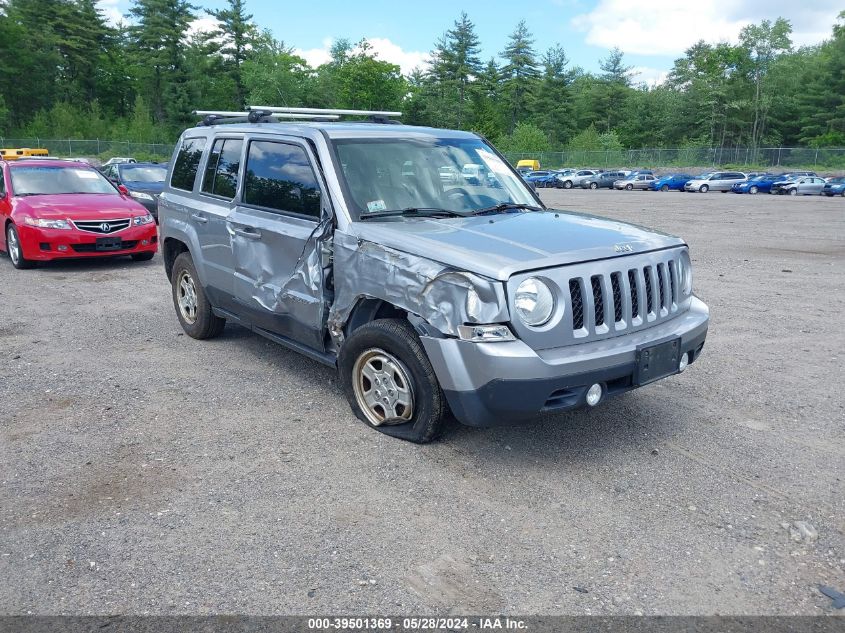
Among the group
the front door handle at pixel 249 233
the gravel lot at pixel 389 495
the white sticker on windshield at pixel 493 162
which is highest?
the white sticker on windshield at pixel 493 162

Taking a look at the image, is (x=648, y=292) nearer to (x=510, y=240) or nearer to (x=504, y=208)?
(x=510, y=240)

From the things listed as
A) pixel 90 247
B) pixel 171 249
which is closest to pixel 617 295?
pixel 171 249

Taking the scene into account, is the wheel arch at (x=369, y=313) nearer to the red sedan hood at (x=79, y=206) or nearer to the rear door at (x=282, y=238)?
the rear door at (x=282, y=238)

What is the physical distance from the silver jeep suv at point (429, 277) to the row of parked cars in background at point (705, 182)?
120 feet

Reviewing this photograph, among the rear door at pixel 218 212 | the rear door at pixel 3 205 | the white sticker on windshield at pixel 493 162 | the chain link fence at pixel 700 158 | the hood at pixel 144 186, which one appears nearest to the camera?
the white sticker on windshield at pixel 493 162

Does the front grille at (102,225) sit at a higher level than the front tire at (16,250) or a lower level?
higher

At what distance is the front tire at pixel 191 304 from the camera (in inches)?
268

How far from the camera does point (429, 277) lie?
13.6 feet

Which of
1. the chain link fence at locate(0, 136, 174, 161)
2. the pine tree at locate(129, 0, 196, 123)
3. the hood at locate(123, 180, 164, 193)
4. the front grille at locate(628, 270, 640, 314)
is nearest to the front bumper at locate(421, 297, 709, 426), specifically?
the front grille at locate(628, 270, 640, 314)

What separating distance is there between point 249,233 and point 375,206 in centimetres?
126

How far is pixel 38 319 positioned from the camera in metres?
8.05

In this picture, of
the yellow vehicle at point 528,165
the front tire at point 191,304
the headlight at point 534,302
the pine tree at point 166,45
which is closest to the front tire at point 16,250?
the front tire at point 191,304

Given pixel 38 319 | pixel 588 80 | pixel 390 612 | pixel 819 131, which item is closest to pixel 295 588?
pixel 390 612

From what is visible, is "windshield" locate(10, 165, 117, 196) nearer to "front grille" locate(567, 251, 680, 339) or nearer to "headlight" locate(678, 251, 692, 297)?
"headlight" locate(678, 251, 692, 297)
